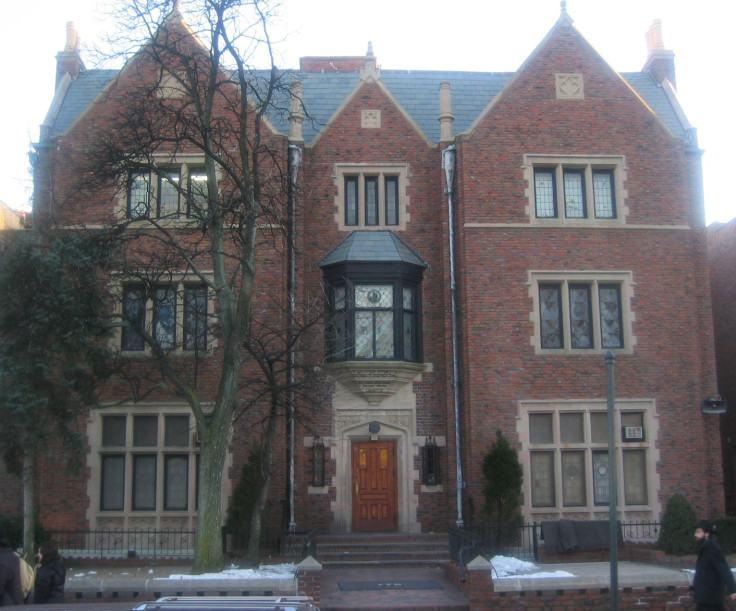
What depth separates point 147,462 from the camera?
61.2 feet

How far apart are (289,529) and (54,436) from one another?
5.36m

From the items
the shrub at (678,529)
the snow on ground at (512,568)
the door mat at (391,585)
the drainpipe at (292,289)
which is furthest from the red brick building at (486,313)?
the door mat at (391,585)

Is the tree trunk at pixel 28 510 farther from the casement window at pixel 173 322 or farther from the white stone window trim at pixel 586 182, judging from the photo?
the white stone window trim at pixel 586 182

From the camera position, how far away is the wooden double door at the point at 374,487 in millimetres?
19219

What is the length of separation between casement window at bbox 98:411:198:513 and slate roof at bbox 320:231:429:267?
4917 millimetres

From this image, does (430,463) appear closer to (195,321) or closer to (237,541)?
(237,541)

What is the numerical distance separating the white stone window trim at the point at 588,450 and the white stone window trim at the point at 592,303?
3.75 feet

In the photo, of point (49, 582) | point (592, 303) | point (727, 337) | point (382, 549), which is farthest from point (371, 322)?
point (727, 337)

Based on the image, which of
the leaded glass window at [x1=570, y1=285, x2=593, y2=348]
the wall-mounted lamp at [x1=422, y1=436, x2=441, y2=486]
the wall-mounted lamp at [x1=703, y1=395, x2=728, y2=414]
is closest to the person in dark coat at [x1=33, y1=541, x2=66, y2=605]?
the wall-mounted lamp at [x1=422, y1=436, x2=441, y2=486]

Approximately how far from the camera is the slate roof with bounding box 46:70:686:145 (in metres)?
21.9

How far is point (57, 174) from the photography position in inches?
760

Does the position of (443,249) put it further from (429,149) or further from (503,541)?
(503,541)

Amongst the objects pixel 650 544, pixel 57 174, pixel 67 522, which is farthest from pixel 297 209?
pixel 650 544

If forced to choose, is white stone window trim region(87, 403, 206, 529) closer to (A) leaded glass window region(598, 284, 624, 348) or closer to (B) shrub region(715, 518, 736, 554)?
(A) leaded glass window region(598, 284, 624, 348)
